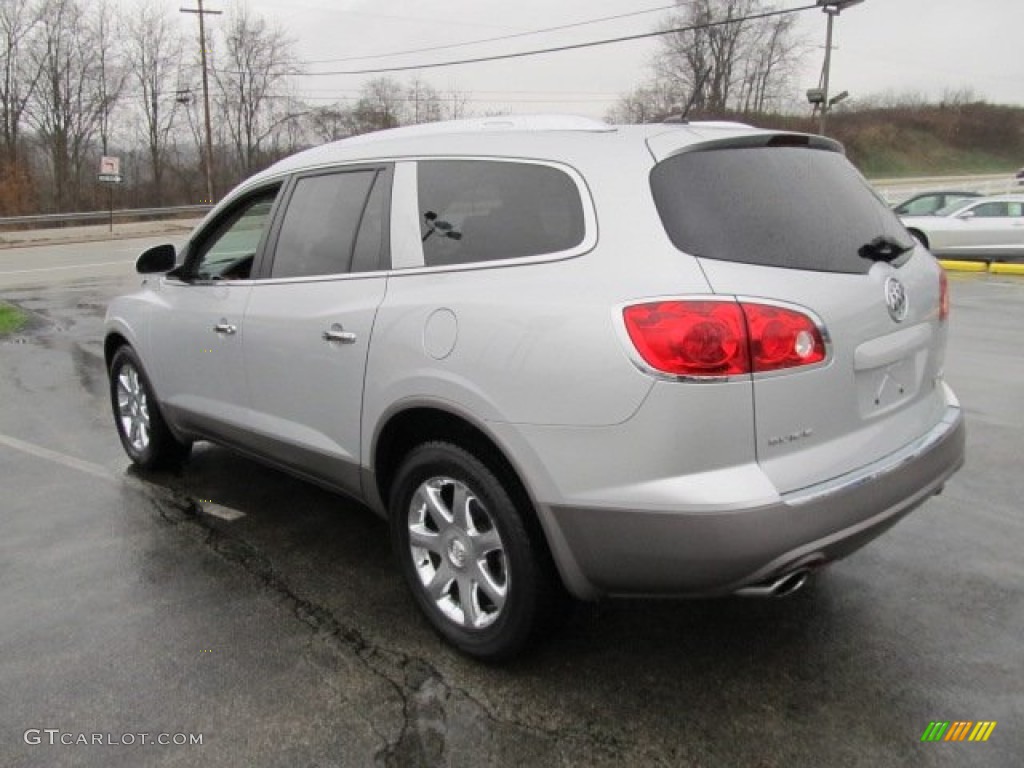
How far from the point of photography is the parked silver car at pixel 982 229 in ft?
56.1

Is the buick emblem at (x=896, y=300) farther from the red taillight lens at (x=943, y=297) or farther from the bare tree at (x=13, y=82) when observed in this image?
the bare tree at (x=13, y=82)

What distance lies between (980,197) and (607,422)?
1917 cm

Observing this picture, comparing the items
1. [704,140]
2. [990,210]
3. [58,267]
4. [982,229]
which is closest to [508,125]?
[704,140]

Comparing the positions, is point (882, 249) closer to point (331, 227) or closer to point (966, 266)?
point (331, 227)

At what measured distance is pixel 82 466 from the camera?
16.8 ft

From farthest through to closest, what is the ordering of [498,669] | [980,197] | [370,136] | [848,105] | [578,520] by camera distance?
1. [848,105]
2. [980,197]
3. [370,136]
4. [498,669]
5. [578,520]

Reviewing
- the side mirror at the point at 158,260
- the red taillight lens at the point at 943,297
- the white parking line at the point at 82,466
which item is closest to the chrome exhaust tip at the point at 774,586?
the red taillight lens at the point at 943,297

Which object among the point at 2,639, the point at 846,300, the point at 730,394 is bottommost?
the point at 2,639

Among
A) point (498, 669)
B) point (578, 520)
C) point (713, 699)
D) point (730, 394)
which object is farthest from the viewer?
point (498, 669)

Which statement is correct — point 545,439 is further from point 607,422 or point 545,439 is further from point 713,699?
point 713,699

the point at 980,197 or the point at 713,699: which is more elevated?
the point at 980,197

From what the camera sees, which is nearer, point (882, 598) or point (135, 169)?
point (882, 598)

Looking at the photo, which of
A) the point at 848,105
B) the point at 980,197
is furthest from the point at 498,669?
the point at 848,105

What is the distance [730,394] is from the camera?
229 centimetres
